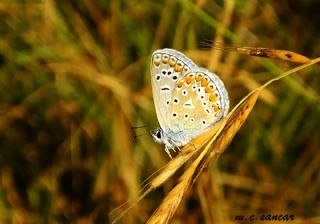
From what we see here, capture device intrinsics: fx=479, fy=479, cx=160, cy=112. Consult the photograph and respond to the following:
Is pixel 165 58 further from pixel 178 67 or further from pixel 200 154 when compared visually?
pixel 200 154

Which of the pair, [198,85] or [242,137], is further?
[242,137]

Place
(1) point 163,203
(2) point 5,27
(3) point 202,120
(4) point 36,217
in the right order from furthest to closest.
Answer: (2) point 5,27
(4) point 36,217
(3) point 202,120
(1) point 163,203

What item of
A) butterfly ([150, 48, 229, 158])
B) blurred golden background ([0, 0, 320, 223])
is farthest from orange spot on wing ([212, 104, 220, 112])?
blurred golden background ([0, 0, 320, 223])

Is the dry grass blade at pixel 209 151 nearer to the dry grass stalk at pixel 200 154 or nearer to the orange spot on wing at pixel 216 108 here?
the dry grass stalk at pixel 200 154

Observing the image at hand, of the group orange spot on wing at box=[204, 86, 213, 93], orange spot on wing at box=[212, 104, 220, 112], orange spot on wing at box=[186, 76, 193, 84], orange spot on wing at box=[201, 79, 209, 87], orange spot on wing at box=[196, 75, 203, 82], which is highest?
orange spot on wing at box=[186, 76, 193, 84]

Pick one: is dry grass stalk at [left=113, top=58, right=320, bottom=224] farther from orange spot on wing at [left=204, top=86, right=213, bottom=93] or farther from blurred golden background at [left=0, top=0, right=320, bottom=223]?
blurred golden background at [left=0, top=0, right=320, bottom=223]

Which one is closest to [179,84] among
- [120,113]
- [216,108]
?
[216,108]

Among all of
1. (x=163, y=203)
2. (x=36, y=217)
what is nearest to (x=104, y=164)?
(x=36, y=217)

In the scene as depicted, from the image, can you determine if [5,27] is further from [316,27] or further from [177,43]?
[316,27]

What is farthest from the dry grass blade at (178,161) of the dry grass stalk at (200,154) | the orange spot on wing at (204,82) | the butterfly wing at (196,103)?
the orange spot on wing at (204,82)
